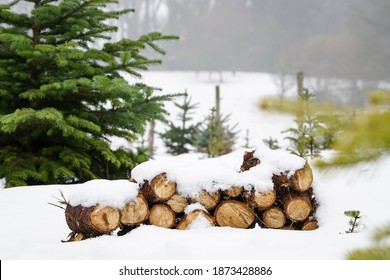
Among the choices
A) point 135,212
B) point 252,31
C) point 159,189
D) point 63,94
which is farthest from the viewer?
point 252,31

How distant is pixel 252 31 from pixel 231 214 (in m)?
49.4

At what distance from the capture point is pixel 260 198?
3.45 meters

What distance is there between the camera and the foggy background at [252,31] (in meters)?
40.5

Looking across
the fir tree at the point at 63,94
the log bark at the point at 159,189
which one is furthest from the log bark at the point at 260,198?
the fir tree at the point at 63,94

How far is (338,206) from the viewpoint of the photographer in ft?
12.2

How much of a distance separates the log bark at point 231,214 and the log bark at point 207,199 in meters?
0.06

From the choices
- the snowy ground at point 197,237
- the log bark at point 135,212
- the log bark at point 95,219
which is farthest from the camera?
the log bark at point 135,212

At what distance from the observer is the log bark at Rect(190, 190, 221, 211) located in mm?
3414

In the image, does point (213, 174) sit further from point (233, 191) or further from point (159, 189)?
point (159, 189)

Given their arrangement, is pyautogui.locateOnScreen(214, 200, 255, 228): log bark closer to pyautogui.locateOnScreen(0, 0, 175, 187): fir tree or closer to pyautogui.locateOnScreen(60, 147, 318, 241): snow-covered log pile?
pyautogui.locateOnScreen(60, 147, 318, 241): snow-covered log pile

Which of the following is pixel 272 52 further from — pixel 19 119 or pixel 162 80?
pixel 19 119

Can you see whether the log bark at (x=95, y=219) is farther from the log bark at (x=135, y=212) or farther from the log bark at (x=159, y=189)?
the log bark at (x=159, y=189)

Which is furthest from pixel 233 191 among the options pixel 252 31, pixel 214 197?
pixel 252 31

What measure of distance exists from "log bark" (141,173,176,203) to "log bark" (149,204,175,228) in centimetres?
7
